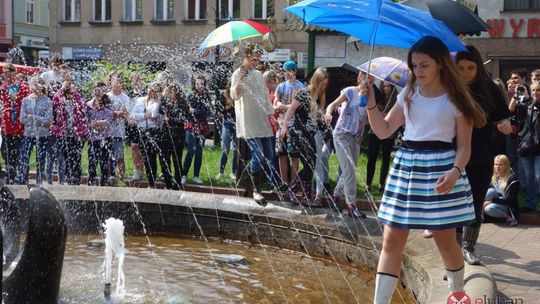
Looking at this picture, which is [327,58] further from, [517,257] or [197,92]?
Answer: [517,257]

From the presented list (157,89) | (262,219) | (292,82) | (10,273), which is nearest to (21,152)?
(157,89)

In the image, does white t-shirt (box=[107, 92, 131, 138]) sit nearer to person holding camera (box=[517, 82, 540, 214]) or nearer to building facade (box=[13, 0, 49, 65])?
person holding camera (box=[517, 82, 540, 214])

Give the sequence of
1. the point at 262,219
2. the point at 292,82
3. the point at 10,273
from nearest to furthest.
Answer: the point at 10,273
the point at 262,219
the point at 292,82

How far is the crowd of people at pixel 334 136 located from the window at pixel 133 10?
24468 millimetres

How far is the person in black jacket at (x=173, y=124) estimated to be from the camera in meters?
11.0

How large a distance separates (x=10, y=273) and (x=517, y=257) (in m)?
4.18

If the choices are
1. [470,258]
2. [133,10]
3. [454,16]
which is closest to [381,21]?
[454,16]

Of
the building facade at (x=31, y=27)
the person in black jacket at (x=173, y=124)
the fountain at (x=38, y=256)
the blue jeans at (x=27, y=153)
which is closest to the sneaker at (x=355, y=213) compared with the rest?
the fountain at (x=38, y=256)

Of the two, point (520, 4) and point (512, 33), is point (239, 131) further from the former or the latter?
point (520, 4)

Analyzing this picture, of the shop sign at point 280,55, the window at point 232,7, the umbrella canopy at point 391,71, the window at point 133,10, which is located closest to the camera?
the umbrella canopy at point 391,71

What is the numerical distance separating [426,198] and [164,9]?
106ft

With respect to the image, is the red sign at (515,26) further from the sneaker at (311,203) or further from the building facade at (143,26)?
the sneaker at (311,203)

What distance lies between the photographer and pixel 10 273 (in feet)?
15.5

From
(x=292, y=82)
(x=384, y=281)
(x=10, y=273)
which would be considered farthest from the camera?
(x=292, y=82)
